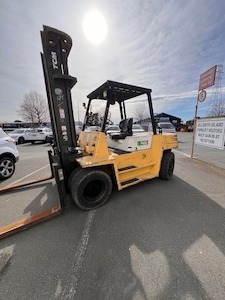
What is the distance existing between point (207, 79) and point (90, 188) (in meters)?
7.17

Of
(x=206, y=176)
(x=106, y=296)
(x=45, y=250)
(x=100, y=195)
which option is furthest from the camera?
(x=206, y=176)

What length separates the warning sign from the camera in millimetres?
5688

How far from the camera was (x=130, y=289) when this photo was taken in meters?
1.62

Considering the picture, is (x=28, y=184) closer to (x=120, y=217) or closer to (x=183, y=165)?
(x=120, y=217)

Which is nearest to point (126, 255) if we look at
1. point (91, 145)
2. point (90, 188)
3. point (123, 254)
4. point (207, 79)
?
point (123, 254)

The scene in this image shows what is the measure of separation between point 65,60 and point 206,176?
5.24 metres

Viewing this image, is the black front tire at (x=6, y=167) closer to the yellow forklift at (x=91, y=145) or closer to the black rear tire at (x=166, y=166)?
the yellow forklift at (x=91, y=145)

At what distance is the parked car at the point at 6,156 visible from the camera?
4930 millimetres

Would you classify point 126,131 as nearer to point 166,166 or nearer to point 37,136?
point 166,166

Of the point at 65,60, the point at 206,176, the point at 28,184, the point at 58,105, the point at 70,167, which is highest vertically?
the point at 65,60

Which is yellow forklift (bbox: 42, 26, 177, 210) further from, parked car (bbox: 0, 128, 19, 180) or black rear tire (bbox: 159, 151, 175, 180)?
parked car (bbox: 0, 128, 19, 180)

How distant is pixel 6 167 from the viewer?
16.6 ft

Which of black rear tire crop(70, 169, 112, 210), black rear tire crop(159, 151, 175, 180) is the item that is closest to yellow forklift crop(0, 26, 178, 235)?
black rear tire crop(70, 169, 112, 210)

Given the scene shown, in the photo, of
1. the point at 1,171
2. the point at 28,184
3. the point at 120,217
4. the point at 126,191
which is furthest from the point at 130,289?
the point at 1,171
